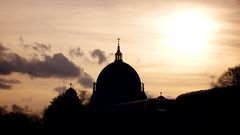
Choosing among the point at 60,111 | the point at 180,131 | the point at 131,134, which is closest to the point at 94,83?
the point at 60,111

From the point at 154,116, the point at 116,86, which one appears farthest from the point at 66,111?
the point at 154,116

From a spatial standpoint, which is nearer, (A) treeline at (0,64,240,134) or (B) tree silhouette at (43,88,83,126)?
(A) treeline at (0,64,240,134)

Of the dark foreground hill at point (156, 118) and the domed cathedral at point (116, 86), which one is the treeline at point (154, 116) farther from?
the domed cathedral at point (116, 86)

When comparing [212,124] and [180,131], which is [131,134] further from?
[212,124]

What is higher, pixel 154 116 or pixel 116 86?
pixel 116 86

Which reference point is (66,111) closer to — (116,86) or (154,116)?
(116,86)

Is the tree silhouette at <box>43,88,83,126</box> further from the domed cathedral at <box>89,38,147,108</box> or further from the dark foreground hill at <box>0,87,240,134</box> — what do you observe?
the domed cathedral at <box>89,38,147,108</box>

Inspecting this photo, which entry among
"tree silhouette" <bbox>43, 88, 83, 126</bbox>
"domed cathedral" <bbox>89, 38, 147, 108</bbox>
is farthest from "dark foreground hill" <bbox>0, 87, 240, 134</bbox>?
"domed cathedral" <bbox>89, 38, 147, 108</bbox>

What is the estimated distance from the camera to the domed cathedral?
152875 mm

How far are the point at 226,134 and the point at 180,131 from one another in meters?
11.3

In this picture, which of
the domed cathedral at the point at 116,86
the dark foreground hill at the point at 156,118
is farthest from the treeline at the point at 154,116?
the domed cathedral at the point at 116,86

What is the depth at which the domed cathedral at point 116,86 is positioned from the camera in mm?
152875

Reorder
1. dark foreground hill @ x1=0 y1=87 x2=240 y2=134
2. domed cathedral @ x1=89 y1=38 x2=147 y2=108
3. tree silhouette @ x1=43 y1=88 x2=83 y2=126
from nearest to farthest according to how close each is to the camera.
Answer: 1. dark foreground hill @ x1=0 y1=87 x2=240 y2=134
2. tree silhouette @ x1=43 y1=88 x2=83 y2=126
3. domed cathedral @ x1=89 y1=38 x2=147 y2=108

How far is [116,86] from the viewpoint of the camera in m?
155
